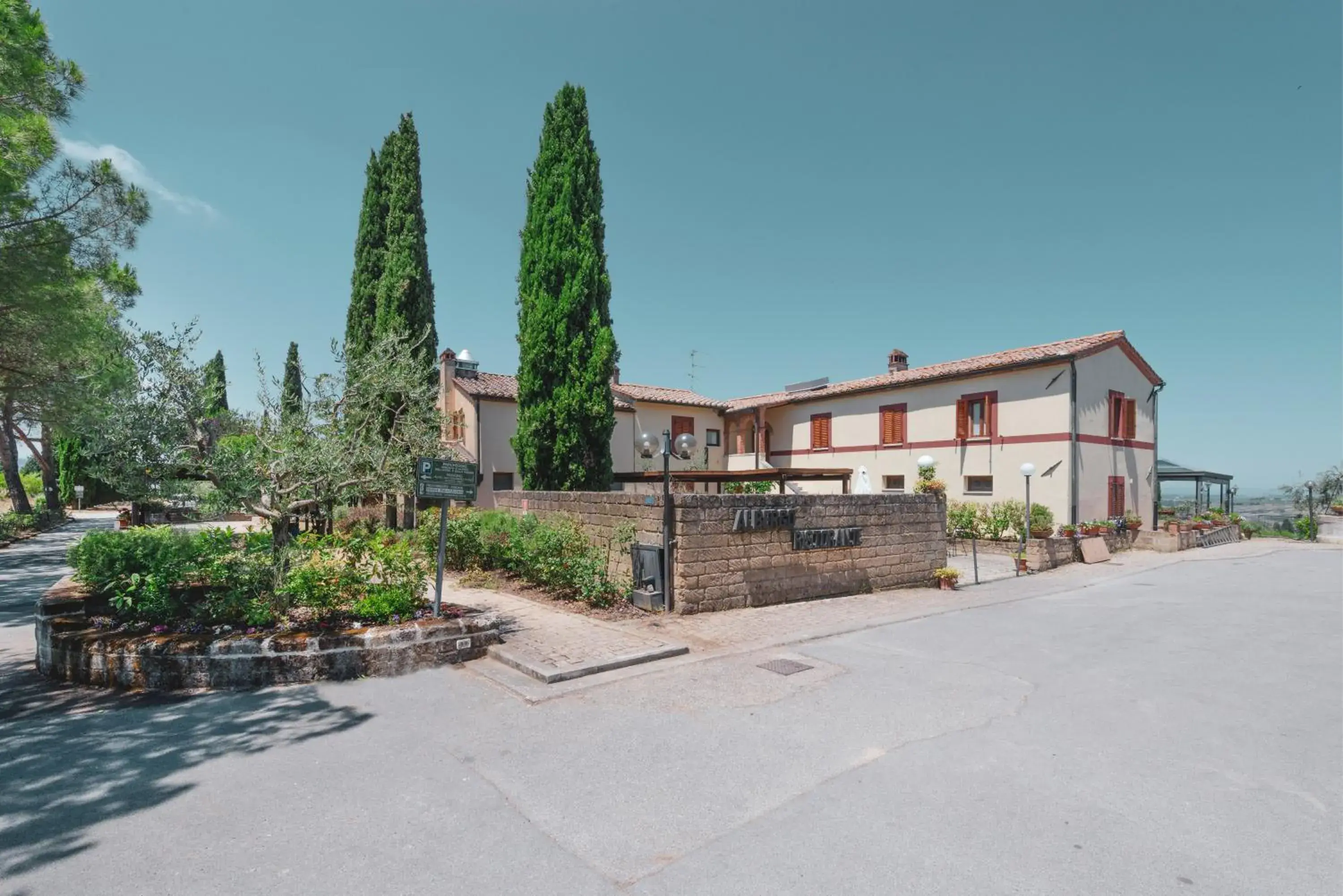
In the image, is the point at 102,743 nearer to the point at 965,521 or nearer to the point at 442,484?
the point at 442,484

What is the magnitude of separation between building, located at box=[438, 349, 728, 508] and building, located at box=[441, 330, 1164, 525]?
2.1 inches

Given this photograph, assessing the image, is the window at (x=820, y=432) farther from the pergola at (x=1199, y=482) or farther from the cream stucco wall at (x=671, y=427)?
the pergola at (x=1199, y=482)

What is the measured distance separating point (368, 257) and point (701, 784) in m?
20.0

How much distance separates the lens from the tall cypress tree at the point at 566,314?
15.2m

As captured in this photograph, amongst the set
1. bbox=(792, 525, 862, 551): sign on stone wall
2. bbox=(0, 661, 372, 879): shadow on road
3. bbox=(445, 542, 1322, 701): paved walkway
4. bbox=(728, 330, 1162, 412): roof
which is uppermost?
bbox=(728, 330, 1162, 412): roof

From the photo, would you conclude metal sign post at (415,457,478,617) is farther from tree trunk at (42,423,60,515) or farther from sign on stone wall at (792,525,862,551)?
tree trunk at (42,423,60,515)

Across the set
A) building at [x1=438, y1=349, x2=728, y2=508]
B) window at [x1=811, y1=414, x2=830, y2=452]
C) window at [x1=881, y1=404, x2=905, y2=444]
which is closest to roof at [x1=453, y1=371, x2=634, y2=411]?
building at [x1=438, y1=349, x2=728, y2=508]

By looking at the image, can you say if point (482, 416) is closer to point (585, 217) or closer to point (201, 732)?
point (585, 217)

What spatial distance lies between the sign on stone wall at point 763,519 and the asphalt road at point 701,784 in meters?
3.24

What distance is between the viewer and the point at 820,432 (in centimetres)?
2630

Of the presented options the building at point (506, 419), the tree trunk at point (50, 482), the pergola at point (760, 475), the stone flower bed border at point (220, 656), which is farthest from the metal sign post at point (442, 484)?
the tree trunk at point (50, 482)

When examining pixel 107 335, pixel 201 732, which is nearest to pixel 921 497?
pixel 201 732

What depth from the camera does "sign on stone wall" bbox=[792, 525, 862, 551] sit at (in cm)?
1072

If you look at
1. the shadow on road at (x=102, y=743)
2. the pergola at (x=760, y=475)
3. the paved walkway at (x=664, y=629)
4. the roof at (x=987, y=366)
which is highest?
the roof at (x=987, y=366)
